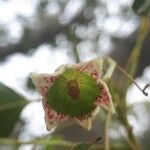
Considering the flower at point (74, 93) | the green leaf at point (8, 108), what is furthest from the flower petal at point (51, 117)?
the green leaf at point (8, 108)

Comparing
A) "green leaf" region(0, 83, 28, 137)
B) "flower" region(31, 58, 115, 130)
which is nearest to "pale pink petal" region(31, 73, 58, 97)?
"flower" region(31, 58, 115, 130)

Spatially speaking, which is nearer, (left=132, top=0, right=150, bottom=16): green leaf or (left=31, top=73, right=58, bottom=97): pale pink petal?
(left=31, top=73, right=58, bottom=97): pale pink petal

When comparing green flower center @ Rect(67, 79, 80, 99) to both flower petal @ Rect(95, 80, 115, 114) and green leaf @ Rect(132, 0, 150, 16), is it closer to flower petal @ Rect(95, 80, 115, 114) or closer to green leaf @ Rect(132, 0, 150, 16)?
flower petal @ Rect(95, 80, 115, 114)

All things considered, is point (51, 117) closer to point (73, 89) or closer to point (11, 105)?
point (73, 89)

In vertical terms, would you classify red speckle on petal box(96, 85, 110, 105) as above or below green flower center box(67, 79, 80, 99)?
above

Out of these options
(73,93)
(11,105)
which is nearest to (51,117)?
(73,93)

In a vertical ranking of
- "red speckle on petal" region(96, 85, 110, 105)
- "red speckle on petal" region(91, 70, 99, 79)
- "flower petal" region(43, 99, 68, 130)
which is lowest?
"flower petal" region(43, 99, 68, 130)

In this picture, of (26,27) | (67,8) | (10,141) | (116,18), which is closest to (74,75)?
(10,141)

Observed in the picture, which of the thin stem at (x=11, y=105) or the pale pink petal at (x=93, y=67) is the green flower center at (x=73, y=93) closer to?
the pale pink petal at (x=93, y=67)
